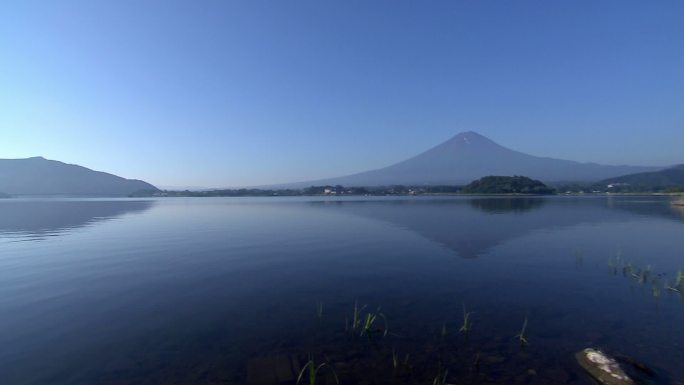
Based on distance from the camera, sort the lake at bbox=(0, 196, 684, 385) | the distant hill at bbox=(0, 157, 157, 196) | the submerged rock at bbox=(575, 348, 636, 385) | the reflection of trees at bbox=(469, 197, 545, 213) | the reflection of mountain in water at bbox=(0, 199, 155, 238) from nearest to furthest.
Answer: the submerged rock at bbox=(575, 348, 636, 385)
the lake at bbox=(0, 196, 684, 385)
the reflection of mountain in water at bbox=(0, 199, 155, 238)
the reflection of trees at bbox=(469, 197, 545, 213)
the distant hill at bbox=(0, 157, 157, 196)

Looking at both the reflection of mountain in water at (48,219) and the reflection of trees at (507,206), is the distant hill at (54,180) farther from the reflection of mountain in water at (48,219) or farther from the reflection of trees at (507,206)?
the reflection of trees at (507,206)

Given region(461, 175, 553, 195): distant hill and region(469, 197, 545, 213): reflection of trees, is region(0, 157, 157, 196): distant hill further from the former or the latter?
region(469, 197, 545, 213): reflection of trees

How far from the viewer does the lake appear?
4832mm

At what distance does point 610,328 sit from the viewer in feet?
20.0

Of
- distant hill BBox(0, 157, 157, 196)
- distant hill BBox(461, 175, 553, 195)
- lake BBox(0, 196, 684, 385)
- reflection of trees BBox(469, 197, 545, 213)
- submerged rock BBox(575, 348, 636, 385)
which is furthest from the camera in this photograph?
distant hill BBox(0, 157, 157, 196)

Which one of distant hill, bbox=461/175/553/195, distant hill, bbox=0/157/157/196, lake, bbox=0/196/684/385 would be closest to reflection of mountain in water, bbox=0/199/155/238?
lake, bbox=0/196/684/385

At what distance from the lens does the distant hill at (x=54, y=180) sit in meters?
Answer: 146

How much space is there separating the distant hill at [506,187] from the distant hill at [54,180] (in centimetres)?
14850

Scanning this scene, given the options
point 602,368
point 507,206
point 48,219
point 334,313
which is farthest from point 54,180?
point 602,368

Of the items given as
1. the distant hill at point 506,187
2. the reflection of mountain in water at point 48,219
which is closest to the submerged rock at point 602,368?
the reflection of mountain in water at point 48,219

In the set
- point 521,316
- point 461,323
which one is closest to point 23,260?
point 461,323

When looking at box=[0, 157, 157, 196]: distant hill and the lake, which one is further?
box=[0, 157, 157, 196]: distant hill

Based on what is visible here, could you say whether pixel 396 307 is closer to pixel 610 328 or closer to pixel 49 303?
pixel 610 328

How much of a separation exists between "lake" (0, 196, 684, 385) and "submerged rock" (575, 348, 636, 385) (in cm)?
20
